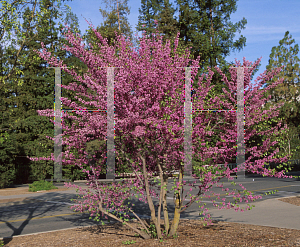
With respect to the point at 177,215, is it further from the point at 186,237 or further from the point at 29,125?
the point at 29,125

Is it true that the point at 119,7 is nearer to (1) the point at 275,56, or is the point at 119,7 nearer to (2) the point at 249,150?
(1) the point at 275,56

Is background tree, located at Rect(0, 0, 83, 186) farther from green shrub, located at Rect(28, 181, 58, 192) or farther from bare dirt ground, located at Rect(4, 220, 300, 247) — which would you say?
bare dirt ground, located at Rect(4, 220, 300, 247)

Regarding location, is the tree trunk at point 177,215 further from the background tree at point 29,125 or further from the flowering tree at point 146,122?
the background tree at point 29,125

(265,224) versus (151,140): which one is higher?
(151,140)

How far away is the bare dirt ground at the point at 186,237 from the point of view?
5.93 m

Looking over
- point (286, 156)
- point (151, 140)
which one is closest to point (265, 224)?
point (286, 156)

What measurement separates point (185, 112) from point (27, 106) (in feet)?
110

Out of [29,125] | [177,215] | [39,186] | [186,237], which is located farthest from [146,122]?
[29,125]

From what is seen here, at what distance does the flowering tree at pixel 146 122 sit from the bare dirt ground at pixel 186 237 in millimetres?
438

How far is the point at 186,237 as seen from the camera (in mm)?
6402

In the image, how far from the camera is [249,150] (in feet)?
20.7

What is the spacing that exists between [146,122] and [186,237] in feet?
8.47

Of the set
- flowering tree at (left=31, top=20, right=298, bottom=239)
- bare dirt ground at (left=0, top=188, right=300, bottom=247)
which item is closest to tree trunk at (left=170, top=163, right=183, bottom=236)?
flowering tree at (left=31, top=20, right=298, bottom=239)

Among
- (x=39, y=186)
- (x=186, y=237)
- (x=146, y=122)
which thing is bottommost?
(x=39, y=186)
